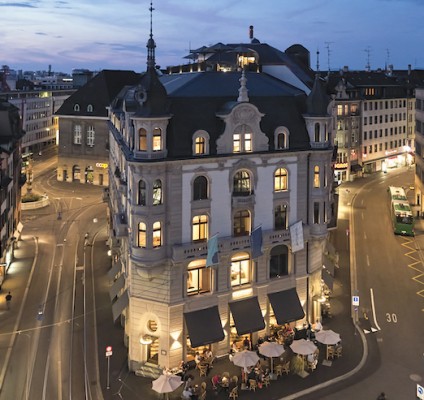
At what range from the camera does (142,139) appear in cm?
4344

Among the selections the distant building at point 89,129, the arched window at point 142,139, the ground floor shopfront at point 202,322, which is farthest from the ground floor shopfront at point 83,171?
the arched window at point 142,139

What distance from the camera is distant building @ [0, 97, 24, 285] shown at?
2477 inches

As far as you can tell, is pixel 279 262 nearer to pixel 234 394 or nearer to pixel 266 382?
pixel 266 382

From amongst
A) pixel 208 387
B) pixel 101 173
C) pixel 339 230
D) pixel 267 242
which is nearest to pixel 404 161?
pixel 339 230

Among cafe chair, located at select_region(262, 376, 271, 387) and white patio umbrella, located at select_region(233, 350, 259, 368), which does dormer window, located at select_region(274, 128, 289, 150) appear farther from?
cafe chair, located at select_region(262, 376, 271, 387)

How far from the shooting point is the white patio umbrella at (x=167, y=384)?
3938 centimetres

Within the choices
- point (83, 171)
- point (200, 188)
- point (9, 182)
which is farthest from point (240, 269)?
point (83, 171)

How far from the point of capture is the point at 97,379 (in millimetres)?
43875

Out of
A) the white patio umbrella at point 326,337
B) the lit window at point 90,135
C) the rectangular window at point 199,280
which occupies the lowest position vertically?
the white patio umbrella at point 326,337

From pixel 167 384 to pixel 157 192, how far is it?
50.8 feet

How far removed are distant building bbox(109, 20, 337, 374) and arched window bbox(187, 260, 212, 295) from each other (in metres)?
0.10

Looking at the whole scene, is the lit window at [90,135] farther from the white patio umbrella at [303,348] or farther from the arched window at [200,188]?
the white patio umbrella at [303,348]

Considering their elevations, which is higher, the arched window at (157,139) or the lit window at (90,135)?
the lit window at (90,135)

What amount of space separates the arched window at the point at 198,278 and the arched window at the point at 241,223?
4.45 m
